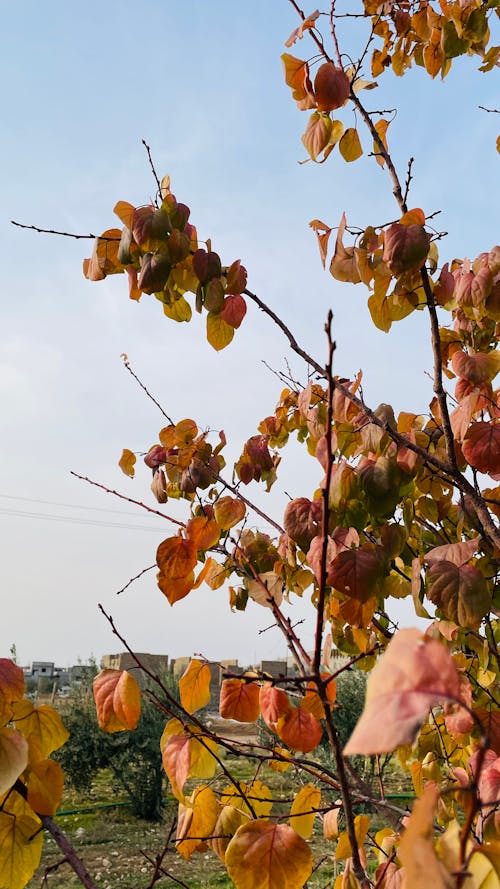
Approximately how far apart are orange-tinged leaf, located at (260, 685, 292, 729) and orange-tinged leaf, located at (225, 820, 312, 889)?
0.62 feet

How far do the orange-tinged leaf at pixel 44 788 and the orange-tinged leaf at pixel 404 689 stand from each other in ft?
1.79

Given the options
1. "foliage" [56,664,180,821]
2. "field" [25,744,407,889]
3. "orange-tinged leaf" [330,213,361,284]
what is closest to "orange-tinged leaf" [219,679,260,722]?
"orange-tinged leaf" [330,213,361,284]

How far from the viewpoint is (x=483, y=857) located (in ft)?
1.19

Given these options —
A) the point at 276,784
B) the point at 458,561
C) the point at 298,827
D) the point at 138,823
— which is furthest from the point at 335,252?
the point at 276,784

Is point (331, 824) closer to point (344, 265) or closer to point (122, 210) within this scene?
point (344, 265)

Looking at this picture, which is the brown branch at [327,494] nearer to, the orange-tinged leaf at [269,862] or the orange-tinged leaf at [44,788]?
the orange-tinged leaf at [269,862]

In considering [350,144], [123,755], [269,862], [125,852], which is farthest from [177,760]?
[123,755]

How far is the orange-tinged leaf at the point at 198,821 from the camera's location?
0.98m

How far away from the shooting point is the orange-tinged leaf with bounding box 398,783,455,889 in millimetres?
294

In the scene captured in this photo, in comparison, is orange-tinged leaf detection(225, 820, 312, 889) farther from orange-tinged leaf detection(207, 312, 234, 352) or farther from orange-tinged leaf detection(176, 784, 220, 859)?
orange-tinged leaf detection(207, 312, 234, 352)

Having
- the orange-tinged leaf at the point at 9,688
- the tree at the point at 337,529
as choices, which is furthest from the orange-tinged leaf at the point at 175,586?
the orange-tinged leaf at the point at 9,688

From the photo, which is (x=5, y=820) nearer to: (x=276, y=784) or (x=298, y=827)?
(x=298, y=827)

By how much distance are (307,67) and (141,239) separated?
16.5 inches

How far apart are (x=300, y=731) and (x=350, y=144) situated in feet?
3.05
